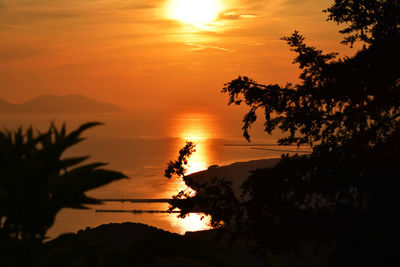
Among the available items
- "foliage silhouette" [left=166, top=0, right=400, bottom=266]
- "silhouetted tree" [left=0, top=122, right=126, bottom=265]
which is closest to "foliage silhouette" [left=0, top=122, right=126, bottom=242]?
"silhouetted tree" [left=0, top=122, right=126, bottom=265]

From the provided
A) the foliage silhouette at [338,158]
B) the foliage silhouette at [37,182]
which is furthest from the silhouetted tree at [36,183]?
the foliage silhouette at [338,158]

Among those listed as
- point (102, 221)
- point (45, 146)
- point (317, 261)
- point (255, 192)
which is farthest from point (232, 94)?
point (102, 221)

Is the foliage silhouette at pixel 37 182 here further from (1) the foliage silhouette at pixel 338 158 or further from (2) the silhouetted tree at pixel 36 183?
(1) the foliage silhouette at pixel 338 158

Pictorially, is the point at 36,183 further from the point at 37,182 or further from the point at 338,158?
the point at 338,158

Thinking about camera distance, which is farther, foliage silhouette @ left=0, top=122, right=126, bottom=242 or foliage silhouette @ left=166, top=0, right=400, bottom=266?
foliage silhouette @ left=166, top=0, right=400, bottom=266

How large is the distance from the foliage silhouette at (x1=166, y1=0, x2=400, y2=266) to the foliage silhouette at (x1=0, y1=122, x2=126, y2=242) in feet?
36.2

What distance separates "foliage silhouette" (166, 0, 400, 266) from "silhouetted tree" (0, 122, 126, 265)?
1104 cm

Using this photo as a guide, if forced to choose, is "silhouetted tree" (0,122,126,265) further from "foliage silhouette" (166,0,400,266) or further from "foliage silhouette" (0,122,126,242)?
"foliage silhouette" (166,0,400,266)

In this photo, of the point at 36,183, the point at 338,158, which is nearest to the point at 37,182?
the point at 36,183

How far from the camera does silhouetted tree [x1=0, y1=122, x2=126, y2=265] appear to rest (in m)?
3.07

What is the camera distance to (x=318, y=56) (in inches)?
675

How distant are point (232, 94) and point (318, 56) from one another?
291cm

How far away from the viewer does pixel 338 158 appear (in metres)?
15.6

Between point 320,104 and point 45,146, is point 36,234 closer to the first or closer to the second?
point 45,146
